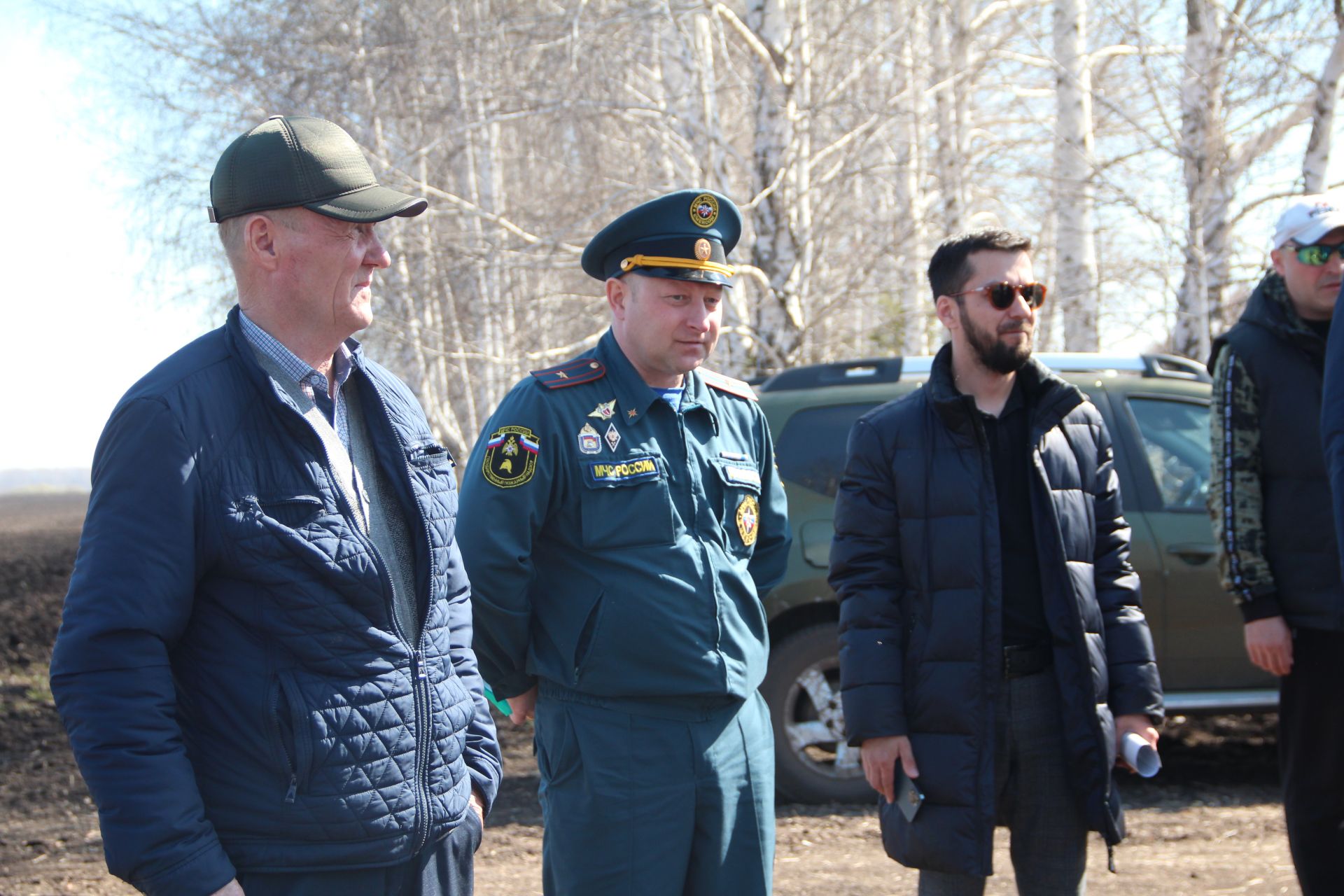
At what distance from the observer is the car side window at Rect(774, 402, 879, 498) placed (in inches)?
225

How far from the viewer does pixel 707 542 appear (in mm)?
2867

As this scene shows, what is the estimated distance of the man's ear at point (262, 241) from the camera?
79.2 inches

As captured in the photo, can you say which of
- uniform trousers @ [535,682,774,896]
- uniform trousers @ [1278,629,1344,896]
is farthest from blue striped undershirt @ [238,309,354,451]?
uniform trousers @ [1278,629,1344,896]

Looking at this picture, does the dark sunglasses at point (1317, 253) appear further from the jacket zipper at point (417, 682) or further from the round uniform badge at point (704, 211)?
the jacket zipper at point (417, 682)

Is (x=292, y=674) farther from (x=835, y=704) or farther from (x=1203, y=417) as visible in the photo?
(x=1203, y=417)

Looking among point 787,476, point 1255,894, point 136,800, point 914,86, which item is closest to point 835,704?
point 787,476

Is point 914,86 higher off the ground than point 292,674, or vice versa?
point 914,86

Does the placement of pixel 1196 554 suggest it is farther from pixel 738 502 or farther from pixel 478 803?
pixel 478 803

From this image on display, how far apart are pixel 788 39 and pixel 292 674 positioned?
28.6 ft

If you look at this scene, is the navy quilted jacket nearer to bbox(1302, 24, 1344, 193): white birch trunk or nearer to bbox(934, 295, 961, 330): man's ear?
bbox(934, 295, 961, 330): man's ear

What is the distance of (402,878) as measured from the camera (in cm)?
205

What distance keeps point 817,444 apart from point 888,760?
9.76 feet

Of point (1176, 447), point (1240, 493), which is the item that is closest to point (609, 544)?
point (1240, 493)

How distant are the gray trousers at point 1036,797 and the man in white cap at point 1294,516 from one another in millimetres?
877
